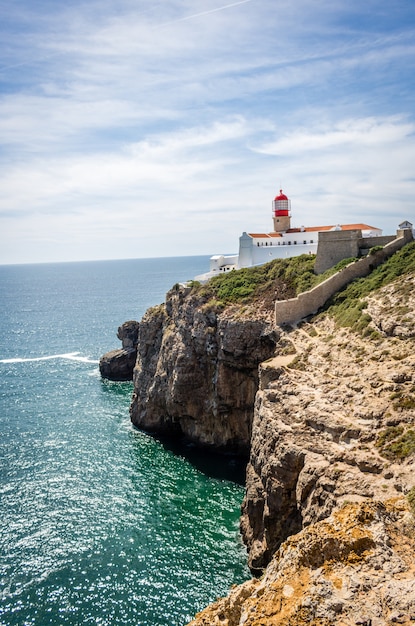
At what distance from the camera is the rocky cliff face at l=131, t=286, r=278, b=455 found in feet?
154

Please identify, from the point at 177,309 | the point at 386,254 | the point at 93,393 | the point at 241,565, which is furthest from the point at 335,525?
the point at 93,393

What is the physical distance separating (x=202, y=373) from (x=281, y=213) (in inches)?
1224

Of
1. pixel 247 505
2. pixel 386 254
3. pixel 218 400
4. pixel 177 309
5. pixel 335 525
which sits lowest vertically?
pixel 247 505

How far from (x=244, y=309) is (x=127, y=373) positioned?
3336 cm

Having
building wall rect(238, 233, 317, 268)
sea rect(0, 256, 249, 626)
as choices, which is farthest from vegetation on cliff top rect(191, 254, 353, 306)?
sea rect(0, 256, 249, 626)

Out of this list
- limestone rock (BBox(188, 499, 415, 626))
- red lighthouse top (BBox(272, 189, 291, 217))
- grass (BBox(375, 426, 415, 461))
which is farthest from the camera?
red lighthouse top (BBox(272, 189, 291, 217))

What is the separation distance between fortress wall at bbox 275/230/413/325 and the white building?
14.4 meters

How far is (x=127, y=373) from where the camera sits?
76625 millimetres

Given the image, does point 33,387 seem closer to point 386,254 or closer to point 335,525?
point 386,254

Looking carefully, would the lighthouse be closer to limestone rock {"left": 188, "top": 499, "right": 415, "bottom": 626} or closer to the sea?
the sea

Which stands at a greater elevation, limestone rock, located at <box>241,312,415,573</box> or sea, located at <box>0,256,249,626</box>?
limestone rock, located at <box>241,312,415,573</box>

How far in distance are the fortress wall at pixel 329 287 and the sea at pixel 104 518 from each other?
15.4m

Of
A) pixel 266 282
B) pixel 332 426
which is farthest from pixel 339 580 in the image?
pixel 266 282

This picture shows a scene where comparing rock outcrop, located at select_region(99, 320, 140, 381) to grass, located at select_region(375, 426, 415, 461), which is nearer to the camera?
grass, located at select_region(375, 426, 415, 461)
